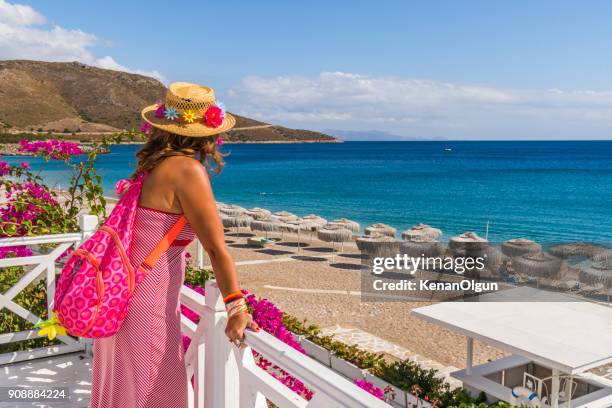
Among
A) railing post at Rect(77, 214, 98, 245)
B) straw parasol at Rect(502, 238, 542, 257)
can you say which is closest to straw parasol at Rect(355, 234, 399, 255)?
straw parasol at Rect(502, 238, 542, 257)

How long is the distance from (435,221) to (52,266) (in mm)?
29426

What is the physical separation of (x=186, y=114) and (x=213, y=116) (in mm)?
90

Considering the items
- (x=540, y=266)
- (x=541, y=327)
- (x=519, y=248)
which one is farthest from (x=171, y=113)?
(x=519, y=248)

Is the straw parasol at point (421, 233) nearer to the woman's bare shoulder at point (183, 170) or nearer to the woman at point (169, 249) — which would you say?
the woman at point (169, 249)

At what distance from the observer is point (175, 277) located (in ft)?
6.29

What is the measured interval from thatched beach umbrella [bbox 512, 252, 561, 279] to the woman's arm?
11.5 metres

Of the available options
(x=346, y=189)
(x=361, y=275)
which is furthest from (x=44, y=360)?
(x=346, y=189)

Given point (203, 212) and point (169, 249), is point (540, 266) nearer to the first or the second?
point (169, 249)

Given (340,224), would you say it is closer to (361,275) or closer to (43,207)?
(361,275)

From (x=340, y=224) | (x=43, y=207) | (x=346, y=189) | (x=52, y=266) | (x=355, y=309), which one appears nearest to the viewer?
(x=52, y=266)

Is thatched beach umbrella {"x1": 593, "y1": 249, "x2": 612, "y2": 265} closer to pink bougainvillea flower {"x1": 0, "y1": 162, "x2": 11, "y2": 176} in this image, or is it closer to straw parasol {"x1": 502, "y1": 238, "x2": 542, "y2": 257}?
straw parasol {"x1": 502, "y1": 238, "x2": 542, "y2": 257}

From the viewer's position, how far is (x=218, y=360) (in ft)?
6.85

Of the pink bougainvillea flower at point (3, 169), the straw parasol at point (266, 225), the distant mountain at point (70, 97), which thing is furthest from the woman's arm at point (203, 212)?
the distant mountain at point (70, 97)

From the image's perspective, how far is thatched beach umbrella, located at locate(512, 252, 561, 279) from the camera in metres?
11.9
